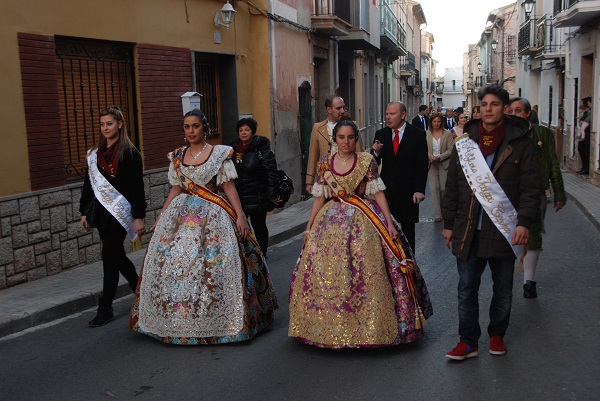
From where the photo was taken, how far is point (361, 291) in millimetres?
5453

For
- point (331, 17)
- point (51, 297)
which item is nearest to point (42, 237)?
point (51, 297)

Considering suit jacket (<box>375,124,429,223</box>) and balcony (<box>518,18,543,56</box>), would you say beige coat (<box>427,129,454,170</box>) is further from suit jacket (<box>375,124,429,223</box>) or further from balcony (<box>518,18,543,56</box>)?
balcony (<box>518,18,543,56</box>)

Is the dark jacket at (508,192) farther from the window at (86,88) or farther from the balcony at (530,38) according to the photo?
the balcony at (530,38)

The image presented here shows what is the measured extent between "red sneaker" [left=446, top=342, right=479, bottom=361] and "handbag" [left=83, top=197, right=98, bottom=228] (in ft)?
10.4

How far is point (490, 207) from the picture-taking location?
511cm

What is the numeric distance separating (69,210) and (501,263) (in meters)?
5.47

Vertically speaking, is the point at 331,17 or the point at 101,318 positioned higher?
the point at 331,17

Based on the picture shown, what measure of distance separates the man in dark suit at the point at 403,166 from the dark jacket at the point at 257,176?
1.55m

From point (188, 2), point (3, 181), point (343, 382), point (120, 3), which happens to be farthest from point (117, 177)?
point (188, 2)

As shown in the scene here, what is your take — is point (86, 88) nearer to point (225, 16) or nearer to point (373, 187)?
point (225, 16)

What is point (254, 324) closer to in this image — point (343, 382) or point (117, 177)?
point (343, 382)

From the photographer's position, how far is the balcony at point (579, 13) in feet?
55.3

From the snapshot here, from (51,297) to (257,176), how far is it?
8.29 feet

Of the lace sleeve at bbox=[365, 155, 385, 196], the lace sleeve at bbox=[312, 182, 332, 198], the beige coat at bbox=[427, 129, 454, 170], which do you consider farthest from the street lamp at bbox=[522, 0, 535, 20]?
the lace sleeve at bbox=[312, 182, 332, 198]
